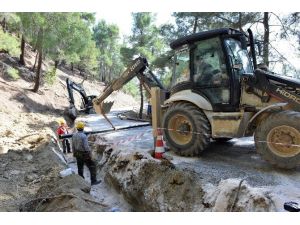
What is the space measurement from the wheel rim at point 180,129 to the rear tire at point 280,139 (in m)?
1.54

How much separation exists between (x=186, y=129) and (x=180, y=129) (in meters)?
0.16

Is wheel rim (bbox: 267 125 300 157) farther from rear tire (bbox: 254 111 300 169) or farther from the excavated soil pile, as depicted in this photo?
the excavated soil pile

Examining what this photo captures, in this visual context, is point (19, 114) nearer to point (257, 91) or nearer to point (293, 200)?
point (257, 91)

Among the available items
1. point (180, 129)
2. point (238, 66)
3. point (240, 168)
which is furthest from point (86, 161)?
point (238, 66)

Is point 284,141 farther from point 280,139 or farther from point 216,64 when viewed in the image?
point 216,64

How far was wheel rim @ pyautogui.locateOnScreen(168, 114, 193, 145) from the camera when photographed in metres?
7.43

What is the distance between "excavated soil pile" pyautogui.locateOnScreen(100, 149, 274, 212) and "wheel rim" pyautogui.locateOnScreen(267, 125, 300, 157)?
1.18m

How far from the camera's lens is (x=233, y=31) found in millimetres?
7098

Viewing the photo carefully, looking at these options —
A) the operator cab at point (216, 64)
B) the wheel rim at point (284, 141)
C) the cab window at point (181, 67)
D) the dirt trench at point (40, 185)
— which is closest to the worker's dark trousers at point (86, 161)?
the dirt trench at point (40, 185)

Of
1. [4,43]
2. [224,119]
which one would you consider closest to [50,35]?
[4,43]

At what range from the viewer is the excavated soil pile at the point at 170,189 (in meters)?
5.04

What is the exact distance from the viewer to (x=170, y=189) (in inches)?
248

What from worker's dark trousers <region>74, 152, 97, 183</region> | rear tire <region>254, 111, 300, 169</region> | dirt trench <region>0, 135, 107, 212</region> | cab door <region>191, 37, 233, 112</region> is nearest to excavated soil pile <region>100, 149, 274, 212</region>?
worker's dark trousers <region>74, 152, 97, 183</region>

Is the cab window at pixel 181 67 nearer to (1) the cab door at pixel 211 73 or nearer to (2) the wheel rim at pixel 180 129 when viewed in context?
(1) the cab door at pixel 211 73
